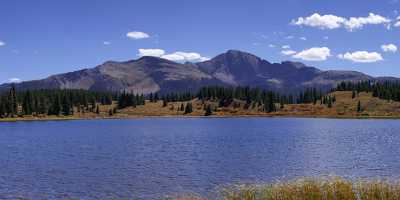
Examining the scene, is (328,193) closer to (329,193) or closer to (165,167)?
(329,193)

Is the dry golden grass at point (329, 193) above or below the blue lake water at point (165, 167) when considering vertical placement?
above

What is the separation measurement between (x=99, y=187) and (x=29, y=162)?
29.0m

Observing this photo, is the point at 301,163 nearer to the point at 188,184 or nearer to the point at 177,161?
the point at 177,161

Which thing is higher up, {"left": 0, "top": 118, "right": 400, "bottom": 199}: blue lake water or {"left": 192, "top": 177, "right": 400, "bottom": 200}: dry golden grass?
{"left": 192, "top": 177, "right": 400, "bottom": 200}: dry golden grass

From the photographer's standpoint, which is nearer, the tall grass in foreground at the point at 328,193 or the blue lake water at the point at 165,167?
the tall grass in foreground at the point at 328,193

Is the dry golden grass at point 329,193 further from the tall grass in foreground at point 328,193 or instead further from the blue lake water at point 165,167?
the blue lake water at point 165,167

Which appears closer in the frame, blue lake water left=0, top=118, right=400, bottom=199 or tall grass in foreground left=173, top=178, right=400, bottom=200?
tall grass in foreground left=173, top=178, right=400, bottom=200

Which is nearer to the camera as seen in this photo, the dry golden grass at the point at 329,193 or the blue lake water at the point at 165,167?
the dry golden grass at the point at 329,193

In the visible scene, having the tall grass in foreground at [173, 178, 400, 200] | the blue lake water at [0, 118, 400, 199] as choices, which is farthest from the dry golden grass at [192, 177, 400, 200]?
the blue lake water at [0, 118, 400, 199]

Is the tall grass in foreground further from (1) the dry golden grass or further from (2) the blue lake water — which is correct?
(2) the blue lake water

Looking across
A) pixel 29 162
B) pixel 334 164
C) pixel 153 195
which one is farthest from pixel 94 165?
pixel 334 164

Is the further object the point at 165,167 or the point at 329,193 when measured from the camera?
the point at 165,167

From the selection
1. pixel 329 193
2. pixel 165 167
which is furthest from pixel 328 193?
pixel 165 167

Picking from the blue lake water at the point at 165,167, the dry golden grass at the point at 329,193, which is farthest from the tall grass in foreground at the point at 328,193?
the blue lake water at the point at 165,167
